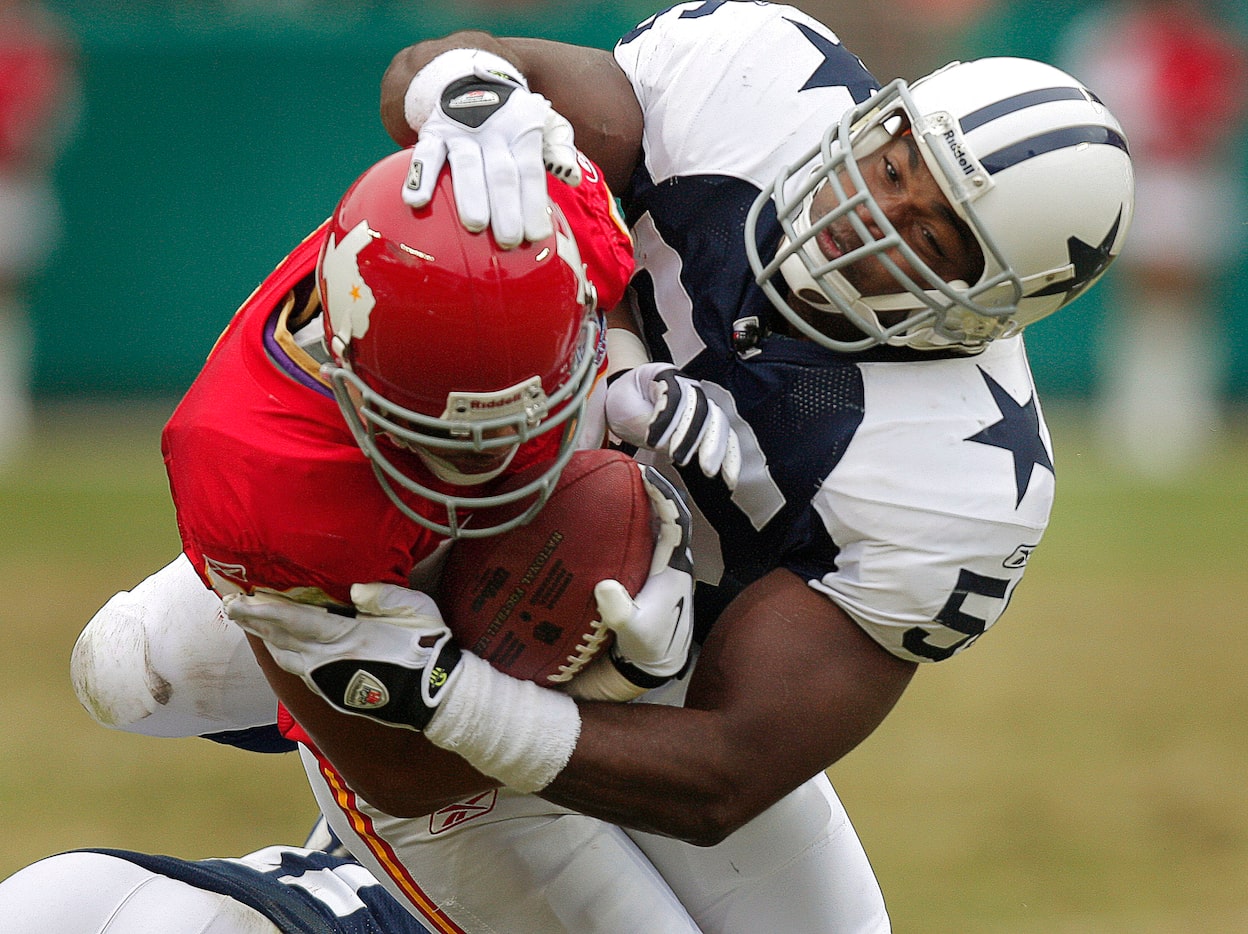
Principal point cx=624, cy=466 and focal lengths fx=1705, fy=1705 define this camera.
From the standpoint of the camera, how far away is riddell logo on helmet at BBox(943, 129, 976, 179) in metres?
2.50

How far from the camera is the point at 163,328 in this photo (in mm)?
8930

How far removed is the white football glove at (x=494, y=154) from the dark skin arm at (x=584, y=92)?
1.39 feet

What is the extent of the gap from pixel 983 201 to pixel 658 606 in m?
0.76

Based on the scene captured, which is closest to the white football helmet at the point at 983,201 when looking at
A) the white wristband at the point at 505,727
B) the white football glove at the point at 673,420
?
the white football glove at the point at 673,420

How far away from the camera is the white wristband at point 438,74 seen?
2.51 metres

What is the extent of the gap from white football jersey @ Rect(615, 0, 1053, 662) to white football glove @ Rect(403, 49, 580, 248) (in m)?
0.46

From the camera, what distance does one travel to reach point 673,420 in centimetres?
256

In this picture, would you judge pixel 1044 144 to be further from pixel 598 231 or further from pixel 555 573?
pixel 555 573

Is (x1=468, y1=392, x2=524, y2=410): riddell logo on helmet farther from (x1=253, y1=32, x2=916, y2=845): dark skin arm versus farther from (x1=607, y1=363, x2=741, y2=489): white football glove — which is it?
(x1=253, y1=32, x2=916, y2=845): dark skin arm

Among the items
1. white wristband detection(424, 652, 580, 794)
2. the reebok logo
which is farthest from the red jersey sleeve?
the reebok logo

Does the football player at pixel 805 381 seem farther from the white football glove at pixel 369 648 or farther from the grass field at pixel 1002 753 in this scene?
the grass field at pixel 1002 753

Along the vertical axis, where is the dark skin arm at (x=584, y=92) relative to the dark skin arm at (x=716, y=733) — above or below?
above

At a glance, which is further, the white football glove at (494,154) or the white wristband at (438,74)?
the white wristband at (438,74)

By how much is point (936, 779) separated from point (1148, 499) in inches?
146
